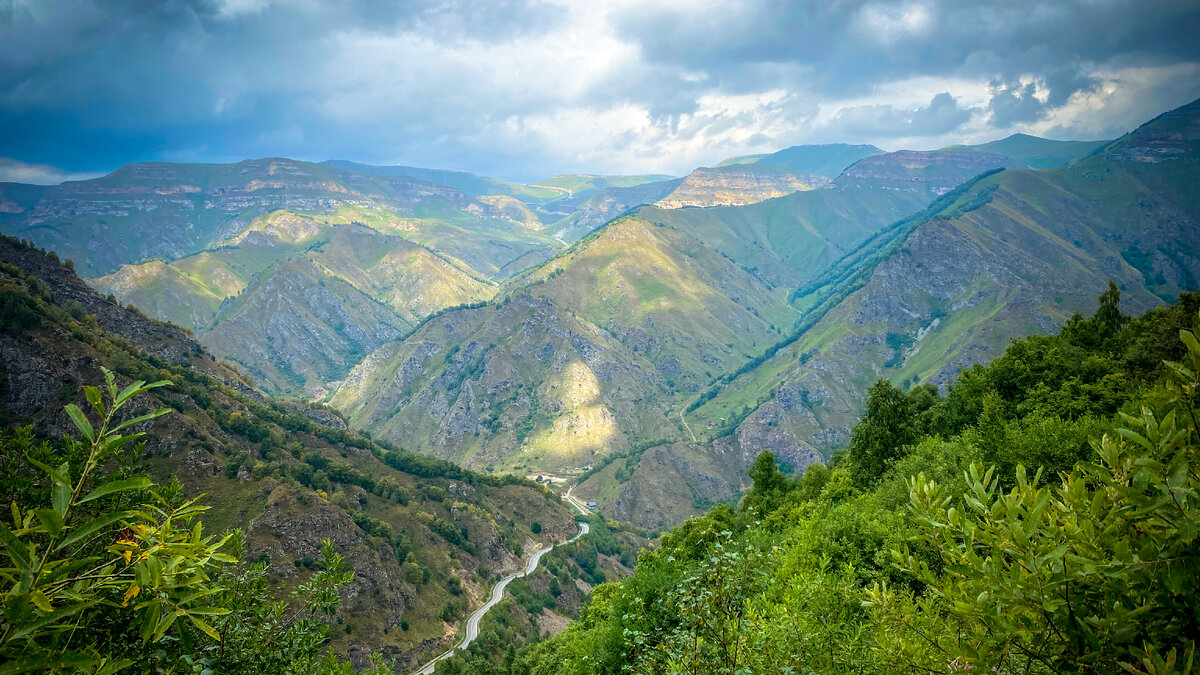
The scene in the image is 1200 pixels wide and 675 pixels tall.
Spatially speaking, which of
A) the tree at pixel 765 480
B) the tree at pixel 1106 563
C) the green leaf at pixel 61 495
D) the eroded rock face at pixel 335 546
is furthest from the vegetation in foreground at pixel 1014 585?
the eroded rock face at pixel 335 546

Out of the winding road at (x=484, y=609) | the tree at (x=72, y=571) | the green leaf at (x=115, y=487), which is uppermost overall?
the green leaf at (x=115, y=487)

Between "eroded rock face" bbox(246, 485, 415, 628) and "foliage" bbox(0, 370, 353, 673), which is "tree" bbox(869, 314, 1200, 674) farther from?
"eroded rock face" bbox(246, 485, 415, 628)

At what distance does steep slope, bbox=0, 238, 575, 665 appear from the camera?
86562mm

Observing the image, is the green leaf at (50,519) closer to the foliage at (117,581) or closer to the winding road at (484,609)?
the foliage at (117,581)

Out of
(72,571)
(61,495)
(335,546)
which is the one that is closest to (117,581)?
(72,571)

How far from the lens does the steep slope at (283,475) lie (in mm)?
86562

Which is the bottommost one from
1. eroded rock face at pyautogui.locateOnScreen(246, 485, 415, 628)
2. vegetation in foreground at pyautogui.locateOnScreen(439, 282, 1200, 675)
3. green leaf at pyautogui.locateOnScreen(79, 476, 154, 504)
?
eroded rock face at pyautogui.locateOnScreen(246, 485, 415, 628)

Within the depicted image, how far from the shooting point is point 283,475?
4156 inches

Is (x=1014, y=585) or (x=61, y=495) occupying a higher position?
(x=61, y=495)

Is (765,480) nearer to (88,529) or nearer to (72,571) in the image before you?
(72,571)

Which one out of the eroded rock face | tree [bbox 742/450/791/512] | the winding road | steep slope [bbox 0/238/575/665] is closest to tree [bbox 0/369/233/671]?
steep slope [bbox 0/238/575/665]

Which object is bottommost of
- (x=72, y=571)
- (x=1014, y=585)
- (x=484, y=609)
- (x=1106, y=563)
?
(x=484, y=609)

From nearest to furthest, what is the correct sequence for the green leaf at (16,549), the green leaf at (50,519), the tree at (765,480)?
the green leaf at (50,519), the green leaf at (16,549), the tree at (765,480)

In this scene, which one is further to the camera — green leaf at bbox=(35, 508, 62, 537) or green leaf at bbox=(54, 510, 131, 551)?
green leaf at bbox=(54, 510, 131, 551)
